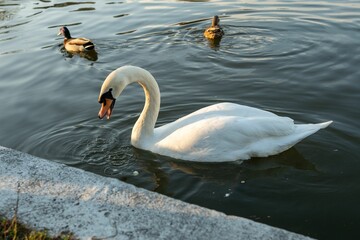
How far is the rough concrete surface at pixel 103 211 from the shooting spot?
3.54 metres

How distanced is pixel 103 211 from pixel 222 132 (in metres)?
2.44

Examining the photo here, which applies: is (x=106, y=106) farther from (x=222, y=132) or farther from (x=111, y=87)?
(x=222, y=132)

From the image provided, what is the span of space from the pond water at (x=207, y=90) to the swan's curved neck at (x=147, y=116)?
0.57ft

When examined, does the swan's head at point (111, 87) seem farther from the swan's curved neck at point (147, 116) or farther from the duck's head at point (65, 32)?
the duck's head at point (65, 32)

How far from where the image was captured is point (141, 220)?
145 inches

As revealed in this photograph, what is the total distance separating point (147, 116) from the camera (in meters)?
6.68

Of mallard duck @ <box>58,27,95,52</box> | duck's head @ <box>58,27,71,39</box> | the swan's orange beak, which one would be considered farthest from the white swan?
duck's head @ <box>58,27,71,39</box>

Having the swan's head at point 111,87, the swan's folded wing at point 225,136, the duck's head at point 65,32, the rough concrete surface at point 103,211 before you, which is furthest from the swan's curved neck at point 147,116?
the duck's head at point 65,32

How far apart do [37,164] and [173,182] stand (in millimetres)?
1817

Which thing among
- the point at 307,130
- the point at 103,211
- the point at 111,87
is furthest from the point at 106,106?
the point at 103,211

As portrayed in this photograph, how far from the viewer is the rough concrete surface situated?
3.54 meters

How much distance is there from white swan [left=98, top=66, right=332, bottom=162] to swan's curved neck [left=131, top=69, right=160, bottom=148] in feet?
0.56

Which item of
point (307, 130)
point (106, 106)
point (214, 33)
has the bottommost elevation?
point (214, 33)

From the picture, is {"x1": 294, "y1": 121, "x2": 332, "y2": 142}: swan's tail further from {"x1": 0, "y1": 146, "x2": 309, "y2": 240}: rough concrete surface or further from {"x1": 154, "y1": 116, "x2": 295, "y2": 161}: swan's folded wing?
{"x1": 0, "y1": 146, "x2": 309, "y2": 240}: rough concrete surface
